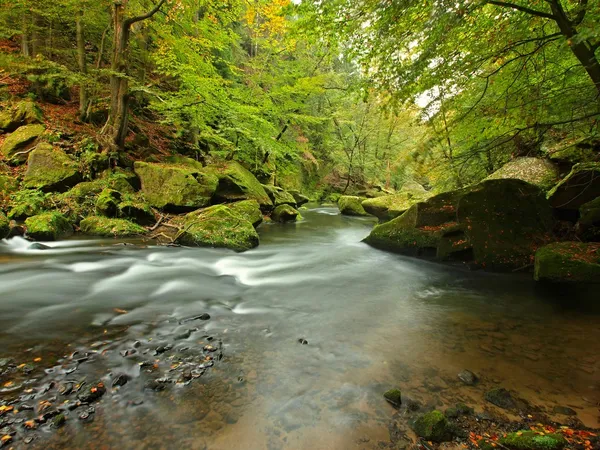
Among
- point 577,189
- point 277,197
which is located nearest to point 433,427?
point 577,189

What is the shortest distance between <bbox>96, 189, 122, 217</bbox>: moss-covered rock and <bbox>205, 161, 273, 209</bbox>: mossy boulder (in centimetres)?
352

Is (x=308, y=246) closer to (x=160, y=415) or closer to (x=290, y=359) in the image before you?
(x=290, y=359)

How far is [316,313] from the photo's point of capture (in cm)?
444

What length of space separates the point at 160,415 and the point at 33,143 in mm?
10383

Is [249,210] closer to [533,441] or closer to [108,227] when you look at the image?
[108,227]

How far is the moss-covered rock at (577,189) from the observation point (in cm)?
623

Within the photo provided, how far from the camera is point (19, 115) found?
945 centimetres

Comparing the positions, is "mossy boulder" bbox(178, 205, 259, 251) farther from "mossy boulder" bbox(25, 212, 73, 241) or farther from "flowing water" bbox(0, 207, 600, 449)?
"mossy boulder" bbox(25, 212, 73, 241)

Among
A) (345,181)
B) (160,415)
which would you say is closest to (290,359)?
(160,415)

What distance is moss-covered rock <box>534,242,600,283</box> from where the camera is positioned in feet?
16.7

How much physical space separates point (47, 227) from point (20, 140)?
410cm

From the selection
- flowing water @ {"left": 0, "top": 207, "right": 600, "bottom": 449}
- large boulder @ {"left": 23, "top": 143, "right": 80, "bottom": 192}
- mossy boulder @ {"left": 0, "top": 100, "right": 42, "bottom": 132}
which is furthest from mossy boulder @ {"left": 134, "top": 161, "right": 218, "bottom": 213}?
mossy boulder @ {"left": 0, "top": 100, "right": 42, "bottom": 132}

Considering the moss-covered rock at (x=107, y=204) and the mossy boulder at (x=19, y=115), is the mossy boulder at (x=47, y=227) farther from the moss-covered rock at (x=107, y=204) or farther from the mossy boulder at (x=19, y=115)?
the mossy boulder at (x=19, y=115)

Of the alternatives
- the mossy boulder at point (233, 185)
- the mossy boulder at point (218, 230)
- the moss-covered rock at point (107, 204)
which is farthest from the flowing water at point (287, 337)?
the mossy boulder at point (233, 185)
